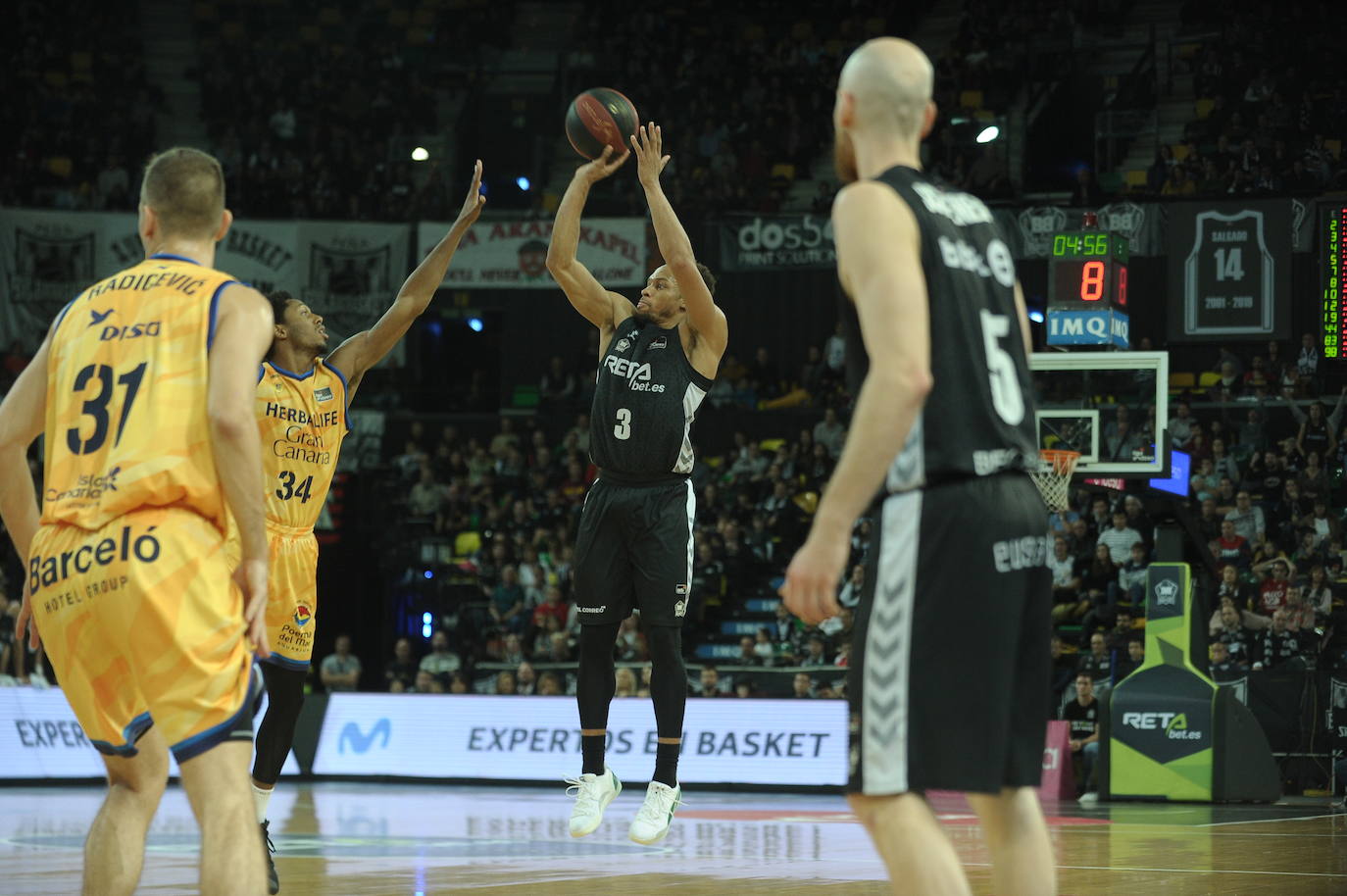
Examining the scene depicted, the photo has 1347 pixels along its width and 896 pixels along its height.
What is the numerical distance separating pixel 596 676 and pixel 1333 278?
1072 centimetres

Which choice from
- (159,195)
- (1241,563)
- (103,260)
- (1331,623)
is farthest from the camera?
(103,260)

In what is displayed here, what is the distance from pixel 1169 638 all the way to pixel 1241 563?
3.26 meters

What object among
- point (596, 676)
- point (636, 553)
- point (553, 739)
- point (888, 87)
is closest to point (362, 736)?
point (553, 739)

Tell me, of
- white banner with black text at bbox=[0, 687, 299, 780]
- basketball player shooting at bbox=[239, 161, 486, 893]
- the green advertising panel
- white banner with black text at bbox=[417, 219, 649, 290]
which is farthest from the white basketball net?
white banner with black text at bbox=[417, 219, 649, 290]

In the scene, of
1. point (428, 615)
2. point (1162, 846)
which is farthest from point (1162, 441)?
point (428, 615)

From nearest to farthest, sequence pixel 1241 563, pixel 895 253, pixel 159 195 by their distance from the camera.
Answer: pixel 895 253 < pixel 159 195 < pixel 1241 563

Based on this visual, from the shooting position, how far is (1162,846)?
9.87m

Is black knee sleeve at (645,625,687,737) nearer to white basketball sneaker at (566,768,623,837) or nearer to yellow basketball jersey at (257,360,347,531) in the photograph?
white basketball sneaker at (566,768,623,837)

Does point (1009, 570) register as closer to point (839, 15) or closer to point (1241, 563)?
point (1241, 563)

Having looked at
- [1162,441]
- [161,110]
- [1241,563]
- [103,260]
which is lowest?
[1241,563]

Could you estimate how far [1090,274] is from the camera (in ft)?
50.4

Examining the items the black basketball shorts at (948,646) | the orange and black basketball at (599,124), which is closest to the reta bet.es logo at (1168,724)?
the orange and black basketball at (599,124)

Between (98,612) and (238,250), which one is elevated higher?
(238,250)

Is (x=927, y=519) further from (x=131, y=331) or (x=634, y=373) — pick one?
(x=634, y=373)
